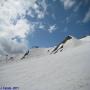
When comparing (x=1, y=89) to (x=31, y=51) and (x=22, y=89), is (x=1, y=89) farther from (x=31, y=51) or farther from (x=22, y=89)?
(x=31, y=51)

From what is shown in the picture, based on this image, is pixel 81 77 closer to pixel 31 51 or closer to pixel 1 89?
pixel 1 89

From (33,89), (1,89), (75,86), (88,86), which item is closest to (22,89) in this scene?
(33,89)

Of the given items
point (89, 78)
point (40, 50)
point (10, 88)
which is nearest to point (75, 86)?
point (89, 78)

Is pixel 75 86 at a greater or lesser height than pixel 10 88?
lesser

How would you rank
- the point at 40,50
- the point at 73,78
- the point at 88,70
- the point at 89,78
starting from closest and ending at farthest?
the point at 89,78, the point at 73,78, the point at 88,70, the point at 40,50

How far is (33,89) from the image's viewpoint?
15984mm

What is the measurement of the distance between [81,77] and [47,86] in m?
3.79

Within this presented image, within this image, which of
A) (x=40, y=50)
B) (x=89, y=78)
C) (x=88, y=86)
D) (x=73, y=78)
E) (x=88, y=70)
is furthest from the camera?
(x=40, y=50)

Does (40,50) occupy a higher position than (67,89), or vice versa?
(40,50)

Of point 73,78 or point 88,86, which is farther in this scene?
point 73,78

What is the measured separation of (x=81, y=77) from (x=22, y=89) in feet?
21.1

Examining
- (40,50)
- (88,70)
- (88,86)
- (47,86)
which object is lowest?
(88,86)

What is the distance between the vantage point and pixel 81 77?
16.5 meters

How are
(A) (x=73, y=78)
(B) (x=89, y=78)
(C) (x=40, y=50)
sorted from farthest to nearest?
(C) (x=40, y=50) < (A) (x=73, y=78) < (B) (x=89, y=78)
